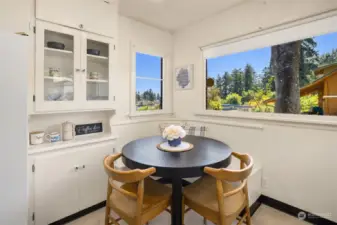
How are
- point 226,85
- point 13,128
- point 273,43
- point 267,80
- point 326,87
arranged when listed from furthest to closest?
1. point 226,85
2. point 267,80
3. point 273,43
4. point 326,87
5. point 13,128

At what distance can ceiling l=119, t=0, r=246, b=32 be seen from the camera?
2316mm

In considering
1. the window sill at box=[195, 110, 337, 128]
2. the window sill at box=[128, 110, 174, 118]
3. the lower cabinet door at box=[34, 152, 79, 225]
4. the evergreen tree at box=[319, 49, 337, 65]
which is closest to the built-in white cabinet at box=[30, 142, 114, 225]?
the lower cabinet door at box=[34, 152, 79, 225]

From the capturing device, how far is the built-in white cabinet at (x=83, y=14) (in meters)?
1.73

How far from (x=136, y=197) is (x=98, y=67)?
61.9 inches

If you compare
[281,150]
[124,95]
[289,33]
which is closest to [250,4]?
[289,33]

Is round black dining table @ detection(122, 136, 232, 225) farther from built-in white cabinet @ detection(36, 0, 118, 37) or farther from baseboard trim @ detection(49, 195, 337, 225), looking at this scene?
built-in white cabinet @ detection(36, 0, 118, 37)

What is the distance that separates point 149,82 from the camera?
10.1 ft

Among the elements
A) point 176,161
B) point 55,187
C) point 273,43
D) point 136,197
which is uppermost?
point 273,43

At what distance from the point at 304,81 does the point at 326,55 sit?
30cm

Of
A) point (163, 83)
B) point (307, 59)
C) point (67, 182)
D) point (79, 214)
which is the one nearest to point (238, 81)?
point (307, 59)

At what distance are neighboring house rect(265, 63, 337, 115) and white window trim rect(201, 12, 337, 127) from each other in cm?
12

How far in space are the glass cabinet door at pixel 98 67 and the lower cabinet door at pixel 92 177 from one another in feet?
1.87

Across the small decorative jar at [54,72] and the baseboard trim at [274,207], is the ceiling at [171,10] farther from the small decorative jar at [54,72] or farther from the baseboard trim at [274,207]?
the baseboard trim at [274,207]

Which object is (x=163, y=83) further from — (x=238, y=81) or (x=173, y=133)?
(x=173, y=133)
